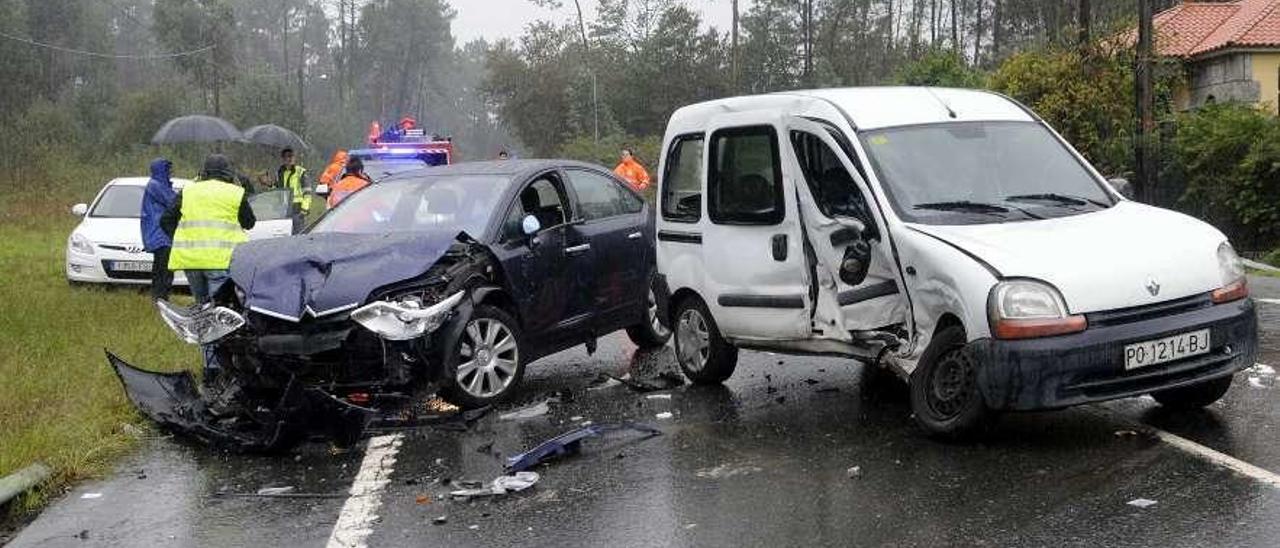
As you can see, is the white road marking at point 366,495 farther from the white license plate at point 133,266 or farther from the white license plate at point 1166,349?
the white license plate at point 133,266

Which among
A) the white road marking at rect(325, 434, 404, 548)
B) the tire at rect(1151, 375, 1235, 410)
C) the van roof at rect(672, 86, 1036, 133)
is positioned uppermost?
the van roof at rect(672, 86, 1036, 133)

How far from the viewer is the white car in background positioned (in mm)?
14531

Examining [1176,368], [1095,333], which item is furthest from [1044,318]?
[1176,368]

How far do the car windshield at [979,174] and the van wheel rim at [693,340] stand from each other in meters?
1.94

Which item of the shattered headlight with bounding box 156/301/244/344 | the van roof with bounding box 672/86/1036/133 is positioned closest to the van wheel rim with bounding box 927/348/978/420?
the van roof with bounding box 672/86/1036/133

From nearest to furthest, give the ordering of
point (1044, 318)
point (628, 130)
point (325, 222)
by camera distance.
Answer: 1. point (1044, 318)
2. point (325, 222)
3. point (628, 130)

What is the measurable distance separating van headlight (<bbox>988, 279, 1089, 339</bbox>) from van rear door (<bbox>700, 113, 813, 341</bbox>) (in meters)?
1.64

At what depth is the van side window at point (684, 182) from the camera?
8.33 metres

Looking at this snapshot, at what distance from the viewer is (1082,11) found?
25.2 m

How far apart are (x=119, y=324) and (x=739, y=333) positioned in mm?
6771

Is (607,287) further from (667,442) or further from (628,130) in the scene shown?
(628,130)

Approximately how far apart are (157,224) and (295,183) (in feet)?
15.3

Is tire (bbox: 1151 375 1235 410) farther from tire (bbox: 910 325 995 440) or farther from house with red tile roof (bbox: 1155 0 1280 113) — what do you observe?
house with red tile roof (bbox: 1155 0 1280 113)

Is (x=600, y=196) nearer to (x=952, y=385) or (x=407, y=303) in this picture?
(x=407, y=303)
